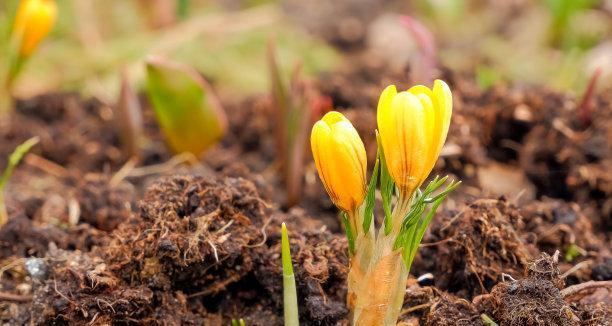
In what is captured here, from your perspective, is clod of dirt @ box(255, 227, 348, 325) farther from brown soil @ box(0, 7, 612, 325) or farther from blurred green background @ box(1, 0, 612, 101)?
blurred green background @ box(1, 0, 612, 101)

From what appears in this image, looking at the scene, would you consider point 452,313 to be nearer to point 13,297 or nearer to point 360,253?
point 360,253

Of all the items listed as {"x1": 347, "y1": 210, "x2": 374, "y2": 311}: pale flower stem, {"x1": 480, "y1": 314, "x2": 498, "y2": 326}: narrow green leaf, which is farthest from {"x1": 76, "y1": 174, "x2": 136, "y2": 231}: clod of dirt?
{"x1": 480, "y1": 314, "x2": 498, "y2": 326}: narrow green leaf

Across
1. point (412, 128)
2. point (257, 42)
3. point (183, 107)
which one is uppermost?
point (412, 128)

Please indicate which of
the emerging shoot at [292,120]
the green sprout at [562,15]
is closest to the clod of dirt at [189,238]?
the emerging shoot at [292,120]

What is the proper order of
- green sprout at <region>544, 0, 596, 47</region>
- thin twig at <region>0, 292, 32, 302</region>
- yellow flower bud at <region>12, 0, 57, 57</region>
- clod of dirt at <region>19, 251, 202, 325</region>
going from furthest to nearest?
green sprout at <region>544, 0, 596, 47</region>, yellow flower bud at <region>12, 0, 57, 57</region>, thin twig at <region>0, 292, 32, 302</region>, clod of dirt at <region>19, 251, 202, 325</region>

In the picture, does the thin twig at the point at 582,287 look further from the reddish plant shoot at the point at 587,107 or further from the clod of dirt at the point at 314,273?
the reddish plant shoot at the point at 587,107

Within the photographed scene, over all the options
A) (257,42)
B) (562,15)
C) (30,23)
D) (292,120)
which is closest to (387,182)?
(292,120)

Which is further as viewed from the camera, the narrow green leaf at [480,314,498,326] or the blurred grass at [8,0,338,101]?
the blurred grass at [8,0,338,101]
